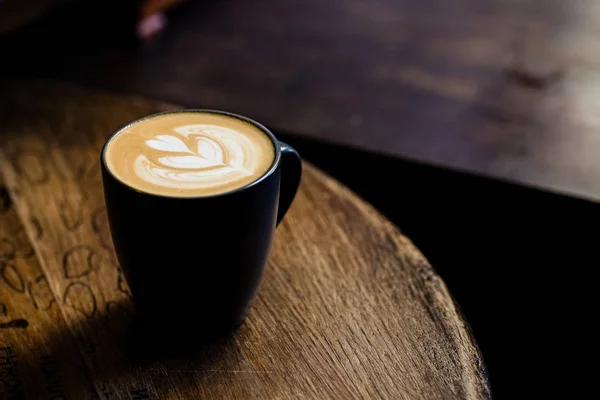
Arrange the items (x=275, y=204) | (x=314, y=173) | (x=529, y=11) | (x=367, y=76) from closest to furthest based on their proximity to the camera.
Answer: (x=275, y=204) → (x=314, y=173) → (x=367, y=76) → (x=529, y=11)

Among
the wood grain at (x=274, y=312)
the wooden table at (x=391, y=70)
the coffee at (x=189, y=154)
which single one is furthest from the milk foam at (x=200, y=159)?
the wooden table at (x=391, y=70)

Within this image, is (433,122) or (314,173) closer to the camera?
(314,173)

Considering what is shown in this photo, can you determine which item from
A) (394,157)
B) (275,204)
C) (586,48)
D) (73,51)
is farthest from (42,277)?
(586,48)

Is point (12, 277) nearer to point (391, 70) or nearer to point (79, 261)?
point (79, 261)

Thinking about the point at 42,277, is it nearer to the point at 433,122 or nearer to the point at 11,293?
the point at 11,293

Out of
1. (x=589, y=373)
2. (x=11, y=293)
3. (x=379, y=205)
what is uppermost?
(x=11, y=293)

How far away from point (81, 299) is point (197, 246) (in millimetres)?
211

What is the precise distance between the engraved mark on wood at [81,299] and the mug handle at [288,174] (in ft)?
0.71

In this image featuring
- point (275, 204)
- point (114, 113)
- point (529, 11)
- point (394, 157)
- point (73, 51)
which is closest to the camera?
point (275, 204)

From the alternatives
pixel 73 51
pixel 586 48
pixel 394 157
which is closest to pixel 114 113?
pixel 394 157

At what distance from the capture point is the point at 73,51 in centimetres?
166

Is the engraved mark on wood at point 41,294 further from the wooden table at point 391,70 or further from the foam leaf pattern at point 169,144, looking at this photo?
the wooden table at point 391,70

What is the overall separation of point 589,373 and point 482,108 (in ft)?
1.80

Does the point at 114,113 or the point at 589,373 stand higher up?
the point at 114,113
